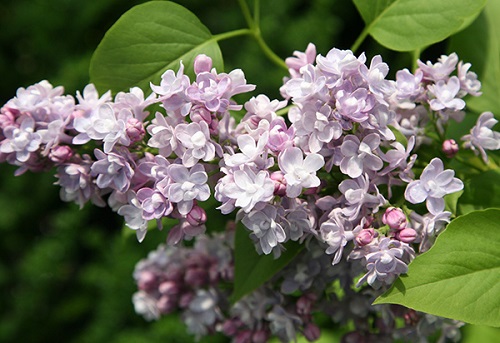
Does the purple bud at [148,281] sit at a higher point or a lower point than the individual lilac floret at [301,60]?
lower

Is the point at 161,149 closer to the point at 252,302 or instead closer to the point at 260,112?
the point at 260,112

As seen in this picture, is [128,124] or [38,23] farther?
[38,23]

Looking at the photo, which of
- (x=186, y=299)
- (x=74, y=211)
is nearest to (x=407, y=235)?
(x=186, y=299)

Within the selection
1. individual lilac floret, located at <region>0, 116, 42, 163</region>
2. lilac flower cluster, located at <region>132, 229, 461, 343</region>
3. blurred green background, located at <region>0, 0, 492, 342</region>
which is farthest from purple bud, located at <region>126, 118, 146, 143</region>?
blurred green background, located at <region>0, 0, 492, 342</region>

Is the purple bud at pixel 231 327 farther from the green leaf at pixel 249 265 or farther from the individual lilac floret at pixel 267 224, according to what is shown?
the individual lilac floret at pixel 267 224

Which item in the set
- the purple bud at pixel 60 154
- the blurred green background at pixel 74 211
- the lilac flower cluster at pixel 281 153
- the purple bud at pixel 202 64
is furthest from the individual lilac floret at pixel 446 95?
the blurred green background at pixel 74 211

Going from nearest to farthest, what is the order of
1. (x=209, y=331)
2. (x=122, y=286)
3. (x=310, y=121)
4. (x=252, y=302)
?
(x=310, y=121), (x=252, y=302), (x=209, y=331), (x=122, y=286)

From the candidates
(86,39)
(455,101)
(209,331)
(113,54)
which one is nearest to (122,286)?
(86,39)

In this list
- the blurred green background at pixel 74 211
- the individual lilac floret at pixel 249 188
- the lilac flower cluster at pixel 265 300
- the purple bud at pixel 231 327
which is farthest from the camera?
the blurred green background at pixel 74 211
